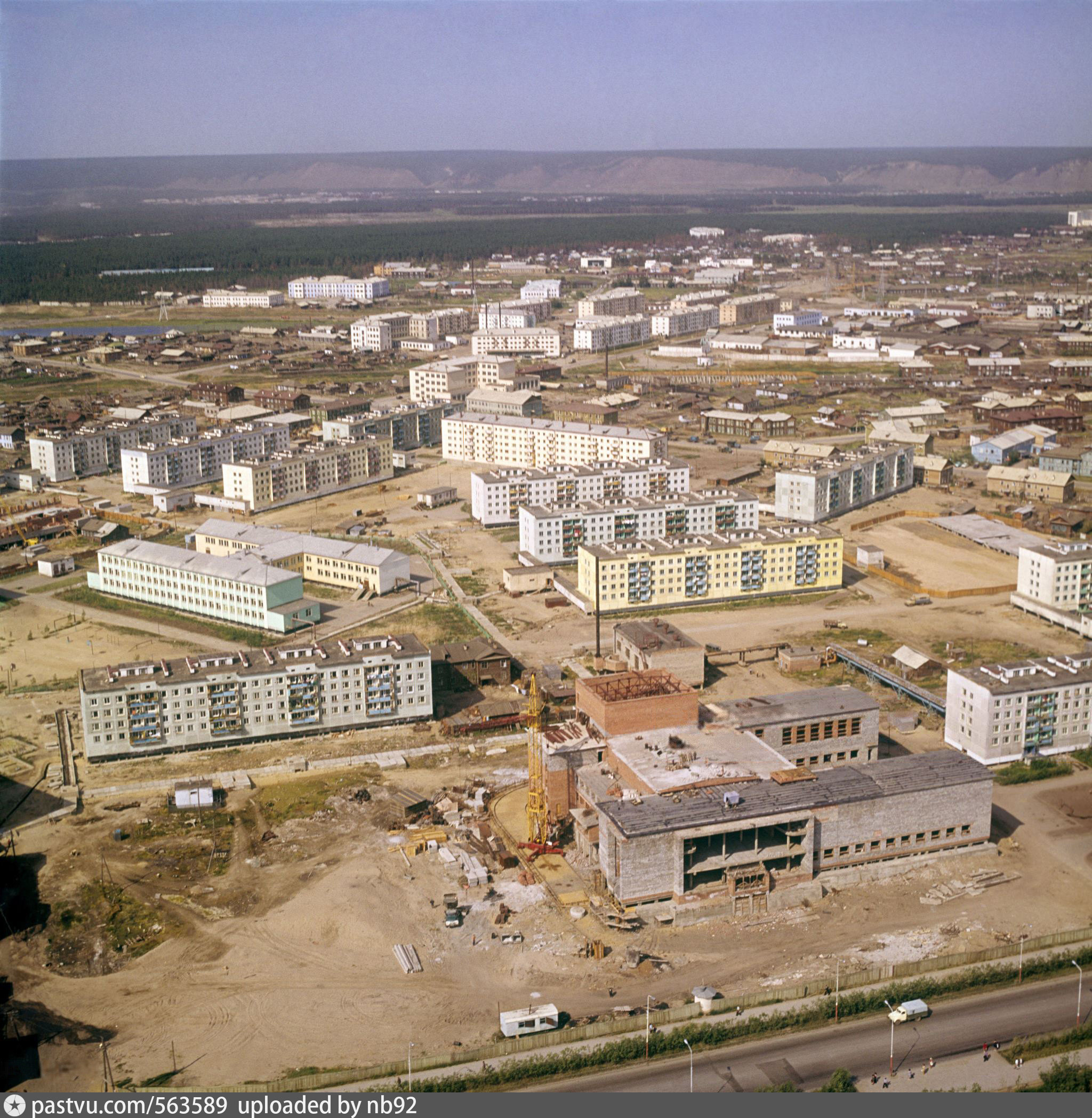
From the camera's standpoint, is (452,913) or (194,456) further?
(194,456)

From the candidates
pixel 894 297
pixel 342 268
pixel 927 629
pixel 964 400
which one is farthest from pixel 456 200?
pixel 927 629

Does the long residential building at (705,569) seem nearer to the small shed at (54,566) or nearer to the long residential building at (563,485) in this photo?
the long residential building at (563,485)

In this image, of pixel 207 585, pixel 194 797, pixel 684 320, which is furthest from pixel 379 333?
pixel 194 797

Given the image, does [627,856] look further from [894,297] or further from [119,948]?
[894,297]

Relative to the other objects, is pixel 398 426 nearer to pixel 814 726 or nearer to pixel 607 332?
pixel 607 332

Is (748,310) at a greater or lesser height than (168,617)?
greater

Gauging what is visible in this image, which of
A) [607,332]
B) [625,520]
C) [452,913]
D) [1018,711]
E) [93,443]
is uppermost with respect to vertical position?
[607,332]

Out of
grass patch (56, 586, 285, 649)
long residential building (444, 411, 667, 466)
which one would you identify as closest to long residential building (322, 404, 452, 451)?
long residential building (444, 411, 667, 466)

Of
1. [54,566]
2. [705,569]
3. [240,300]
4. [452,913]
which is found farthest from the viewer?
[240,300]
